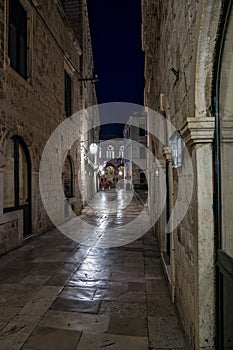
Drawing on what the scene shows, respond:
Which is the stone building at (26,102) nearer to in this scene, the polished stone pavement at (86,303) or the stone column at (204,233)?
the polished stone pavement at (86,303)

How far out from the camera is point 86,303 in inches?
124

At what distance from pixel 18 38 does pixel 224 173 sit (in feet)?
21.0

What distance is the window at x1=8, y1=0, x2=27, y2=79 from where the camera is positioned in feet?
19.8

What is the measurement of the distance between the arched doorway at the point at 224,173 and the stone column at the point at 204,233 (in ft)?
0.17

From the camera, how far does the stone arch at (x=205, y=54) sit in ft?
6.04

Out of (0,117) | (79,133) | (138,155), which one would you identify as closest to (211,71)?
(0,117)

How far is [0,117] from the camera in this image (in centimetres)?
518

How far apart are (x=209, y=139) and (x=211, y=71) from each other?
532mm

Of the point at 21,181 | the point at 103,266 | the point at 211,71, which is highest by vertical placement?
the point at 211,71

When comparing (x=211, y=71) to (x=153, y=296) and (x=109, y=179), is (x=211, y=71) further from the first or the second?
(x=109, y=179)

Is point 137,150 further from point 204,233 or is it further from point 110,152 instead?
point 204,233

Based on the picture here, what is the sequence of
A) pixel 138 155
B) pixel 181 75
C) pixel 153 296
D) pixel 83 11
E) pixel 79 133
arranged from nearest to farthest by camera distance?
pixel 181 75, pixel 153 296, pixel 79 133, pixel 83 11, pixel 138 155

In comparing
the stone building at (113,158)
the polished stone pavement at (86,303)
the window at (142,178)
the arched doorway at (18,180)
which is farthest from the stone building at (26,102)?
the stone building at (113,158)

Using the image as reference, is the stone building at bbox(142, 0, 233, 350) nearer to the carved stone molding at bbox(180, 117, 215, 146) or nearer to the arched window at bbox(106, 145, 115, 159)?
the carved stone molding at bbox(180, 117, 215, 146)
